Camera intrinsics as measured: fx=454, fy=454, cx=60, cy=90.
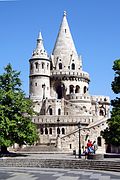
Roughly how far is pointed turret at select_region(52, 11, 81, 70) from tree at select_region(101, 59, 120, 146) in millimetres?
42420

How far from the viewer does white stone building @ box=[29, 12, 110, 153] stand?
234 ft

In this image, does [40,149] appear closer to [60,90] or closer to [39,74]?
[39,74]

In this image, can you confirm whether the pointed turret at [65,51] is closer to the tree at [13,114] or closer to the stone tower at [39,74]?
the stone tower at [39,74]

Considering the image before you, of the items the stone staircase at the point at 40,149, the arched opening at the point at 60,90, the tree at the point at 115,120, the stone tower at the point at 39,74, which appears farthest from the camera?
the arched opening at the point at 60,90

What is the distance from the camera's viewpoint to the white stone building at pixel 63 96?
2805 inches

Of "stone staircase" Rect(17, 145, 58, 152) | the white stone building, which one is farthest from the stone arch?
"stone staircase" Rect(17, 145, 58, 152)

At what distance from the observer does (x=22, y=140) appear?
48.0 meters

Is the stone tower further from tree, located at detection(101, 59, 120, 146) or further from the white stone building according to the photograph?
tree, located at detection(101, 59, 120, 146)

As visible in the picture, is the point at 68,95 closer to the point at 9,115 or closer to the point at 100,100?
the point at 100,100

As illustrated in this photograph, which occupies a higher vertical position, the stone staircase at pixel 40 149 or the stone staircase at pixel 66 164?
the stone staircase at pixel 40 149

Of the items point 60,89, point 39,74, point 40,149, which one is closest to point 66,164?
point 40,149

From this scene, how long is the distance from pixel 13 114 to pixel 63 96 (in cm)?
3650

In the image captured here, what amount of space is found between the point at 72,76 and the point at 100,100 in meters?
7.52

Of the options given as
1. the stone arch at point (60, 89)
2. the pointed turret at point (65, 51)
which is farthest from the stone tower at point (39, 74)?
the pointed turret at point (65, 51)
